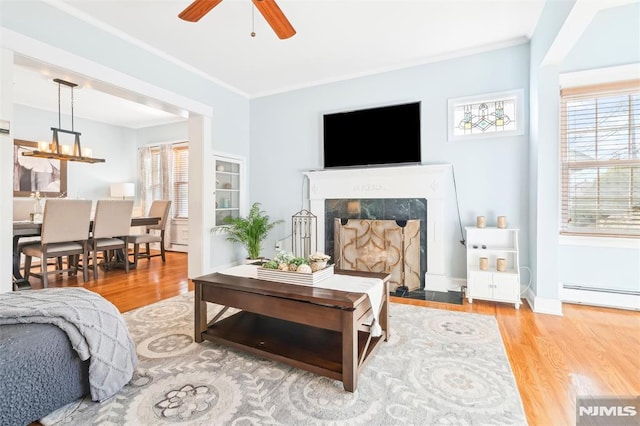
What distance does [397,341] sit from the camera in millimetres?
2217

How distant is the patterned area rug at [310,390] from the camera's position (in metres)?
1.42

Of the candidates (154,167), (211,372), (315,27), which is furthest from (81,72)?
(154,167)

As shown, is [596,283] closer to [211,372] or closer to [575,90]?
[575,90]

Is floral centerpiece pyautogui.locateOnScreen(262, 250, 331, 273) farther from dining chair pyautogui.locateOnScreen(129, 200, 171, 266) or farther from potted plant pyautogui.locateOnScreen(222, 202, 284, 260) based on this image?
dining chair pyautogui.locateOnScreen(129, 200, 171, 266)

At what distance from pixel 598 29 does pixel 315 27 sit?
2695 mm

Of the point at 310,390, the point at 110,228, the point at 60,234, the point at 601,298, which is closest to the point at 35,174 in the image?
the point at 110,228

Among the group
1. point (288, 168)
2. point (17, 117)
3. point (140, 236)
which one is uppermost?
point (17, 117)

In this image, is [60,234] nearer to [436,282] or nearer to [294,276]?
[294,276]

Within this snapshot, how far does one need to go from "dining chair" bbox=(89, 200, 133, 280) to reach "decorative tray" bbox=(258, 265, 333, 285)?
10.5 feet

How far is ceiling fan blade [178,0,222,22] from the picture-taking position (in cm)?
208

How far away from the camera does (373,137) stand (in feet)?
12.7

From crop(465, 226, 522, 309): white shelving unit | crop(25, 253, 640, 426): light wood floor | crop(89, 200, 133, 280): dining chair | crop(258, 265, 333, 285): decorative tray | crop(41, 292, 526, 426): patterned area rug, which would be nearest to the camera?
crop(41, 292, 526, 426): patterned area rug

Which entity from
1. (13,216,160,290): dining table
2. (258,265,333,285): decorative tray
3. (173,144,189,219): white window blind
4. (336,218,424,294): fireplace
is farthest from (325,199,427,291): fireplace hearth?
(173,144,189,219): white window blind

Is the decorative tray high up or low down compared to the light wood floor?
up
